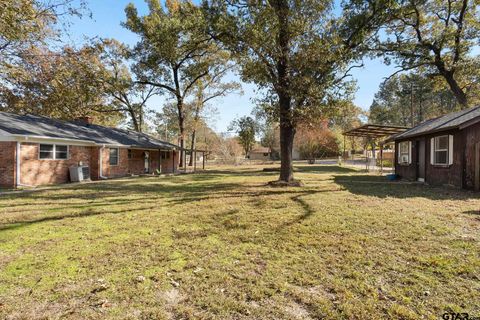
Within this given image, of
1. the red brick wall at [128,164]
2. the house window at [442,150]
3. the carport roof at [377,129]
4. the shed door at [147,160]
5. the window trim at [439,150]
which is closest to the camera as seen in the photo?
the window trim at [439,150]

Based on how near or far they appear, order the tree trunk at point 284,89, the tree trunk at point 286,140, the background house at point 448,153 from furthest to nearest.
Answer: the tree trunk at point 286,140, the tree trunk at point 284,89, the background house at point 448,153

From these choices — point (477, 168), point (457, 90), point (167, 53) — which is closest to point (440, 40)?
point (457, 90)

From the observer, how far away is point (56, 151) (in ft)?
44.7

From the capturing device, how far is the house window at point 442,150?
36.8 ft

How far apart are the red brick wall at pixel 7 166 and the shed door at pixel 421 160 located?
63.6 ft

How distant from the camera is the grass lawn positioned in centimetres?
274

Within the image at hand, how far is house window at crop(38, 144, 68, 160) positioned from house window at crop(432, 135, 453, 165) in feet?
60.6

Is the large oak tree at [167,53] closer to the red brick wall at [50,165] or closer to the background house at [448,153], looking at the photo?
the red brick wall at [50,165]

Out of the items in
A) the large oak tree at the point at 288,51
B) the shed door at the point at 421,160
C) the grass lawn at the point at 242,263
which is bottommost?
the grass lawn at the point at 242,263

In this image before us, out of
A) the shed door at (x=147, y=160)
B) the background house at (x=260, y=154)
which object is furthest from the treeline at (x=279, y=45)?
the background house at (x=260, y=154)

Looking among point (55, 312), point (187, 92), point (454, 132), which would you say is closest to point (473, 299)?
point (55, 312)

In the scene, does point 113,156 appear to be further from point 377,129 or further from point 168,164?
point 377,129

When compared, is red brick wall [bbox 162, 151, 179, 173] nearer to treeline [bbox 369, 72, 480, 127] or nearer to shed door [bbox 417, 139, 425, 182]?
shed door [bbox 417, 139, 425, 182]

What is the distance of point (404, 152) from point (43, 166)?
19.9 meters
